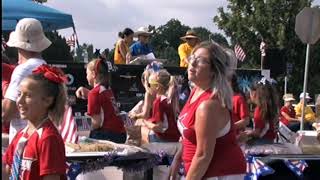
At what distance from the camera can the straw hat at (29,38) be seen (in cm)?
499

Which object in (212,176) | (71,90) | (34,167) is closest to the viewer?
(34,167)

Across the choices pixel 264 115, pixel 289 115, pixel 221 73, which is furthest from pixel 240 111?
pixel 289 115

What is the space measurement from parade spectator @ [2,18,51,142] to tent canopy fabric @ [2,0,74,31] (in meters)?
6.42

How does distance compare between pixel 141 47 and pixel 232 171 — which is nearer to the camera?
pixel 232 171

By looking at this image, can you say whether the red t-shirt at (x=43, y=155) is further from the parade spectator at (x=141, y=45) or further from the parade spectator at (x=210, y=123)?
the parade spectator at (x=141, y=45)

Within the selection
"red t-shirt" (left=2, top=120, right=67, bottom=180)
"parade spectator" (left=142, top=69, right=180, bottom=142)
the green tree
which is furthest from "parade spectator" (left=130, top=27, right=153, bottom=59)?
the green tree

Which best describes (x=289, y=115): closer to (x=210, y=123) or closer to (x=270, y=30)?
(x=210, y=123)

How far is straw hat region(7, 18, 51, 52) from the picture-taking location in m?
4.99

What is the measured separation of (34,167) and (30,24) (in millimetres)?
1923

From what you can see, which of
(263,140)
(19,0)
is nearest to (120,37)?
(19,0)

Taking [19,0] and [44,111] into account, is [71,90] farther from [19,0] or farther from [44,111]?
[44,111]

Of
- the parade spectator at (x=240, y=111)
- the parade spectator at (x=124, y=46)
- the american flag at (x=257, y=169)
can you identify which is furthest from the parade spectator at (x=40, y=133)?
the parade spectator at (x=124, y=46)

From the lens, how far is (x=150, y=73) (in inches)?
322

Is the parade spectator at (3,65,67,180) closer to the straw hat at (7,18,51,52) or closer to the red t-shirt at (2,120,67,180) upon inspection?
the red t-shirt at (2,120,67,180)
